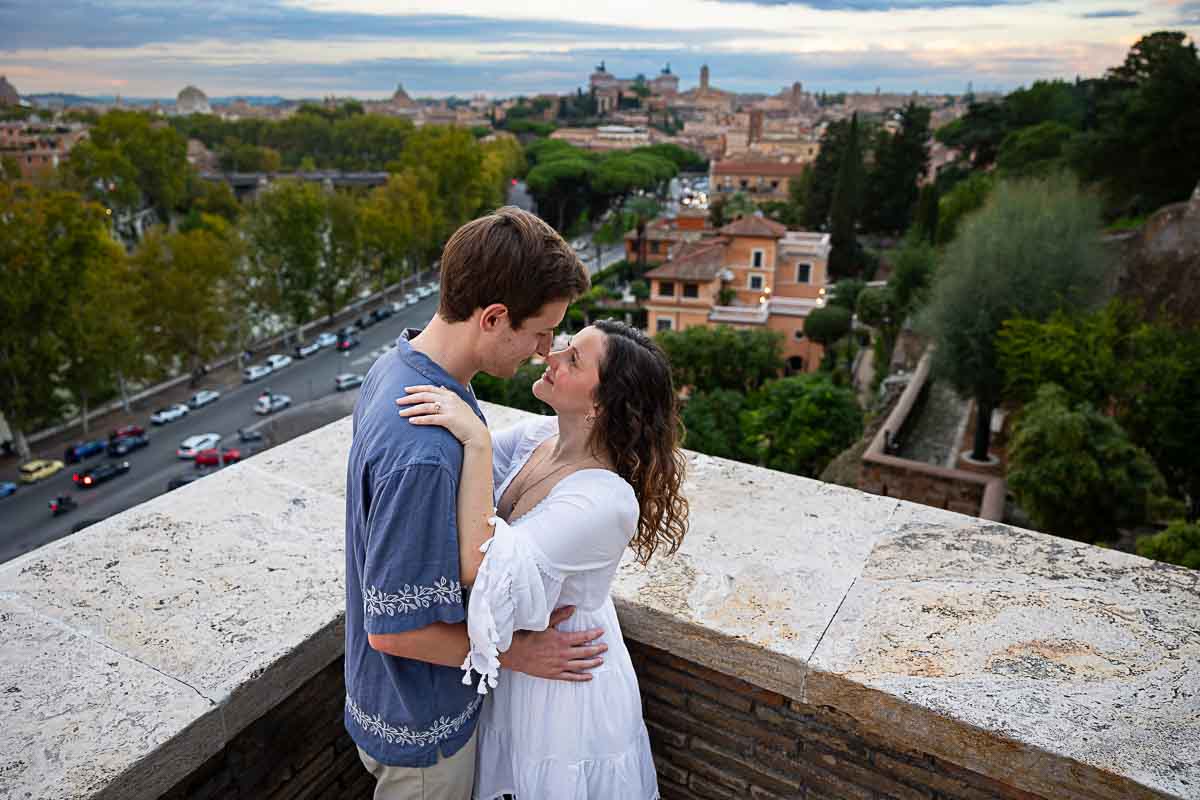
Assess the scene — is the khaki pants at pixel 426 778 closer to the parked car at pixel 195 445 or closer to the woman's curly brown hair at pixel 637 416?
the woman's curly brown hair at pixel 637 416

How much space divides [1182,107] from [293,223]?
21.2 m

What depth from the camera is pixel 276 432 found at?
1689 centimetres

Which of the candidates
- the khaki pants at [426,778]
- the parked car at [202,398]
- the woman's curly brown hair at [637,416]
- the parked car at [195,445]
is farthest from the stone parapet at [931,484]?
the parked car at [202,398]

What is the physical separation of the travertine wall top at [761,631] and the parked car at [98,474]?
15.3 meters

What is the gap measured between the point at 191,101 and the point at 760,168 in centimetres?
10114

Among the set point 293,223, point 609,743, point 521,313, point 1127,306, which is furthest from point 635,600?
point 293,223

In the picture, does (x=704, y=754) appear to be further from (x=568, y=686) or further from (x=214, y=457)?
(x=214, y=457)

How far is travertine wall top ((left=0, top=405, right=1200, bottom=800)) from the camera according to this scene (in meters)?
1.19

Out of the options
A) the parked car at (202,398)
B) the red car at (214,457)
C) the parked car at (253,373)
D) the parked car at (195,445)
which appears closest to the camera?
the red car at (214,457)

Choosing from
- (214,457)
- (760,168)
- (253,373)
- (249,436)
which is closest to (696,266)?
(249,436)

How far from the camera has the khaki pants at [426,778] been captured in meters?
1.28

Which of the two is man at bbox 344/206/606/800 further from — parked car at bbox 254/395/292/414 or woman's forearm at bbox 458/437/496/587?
parked car at bbox 254/395/292/414

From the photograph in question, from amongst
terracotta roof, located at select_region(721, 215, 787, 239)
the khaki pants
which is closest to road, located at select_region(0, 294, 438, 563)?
terracotta roof, located at select_region(721, 215, 787, 239)

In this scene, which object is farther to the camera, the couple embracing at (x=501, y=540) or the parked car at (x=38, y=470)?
the parked car at (x=38, y=470)
